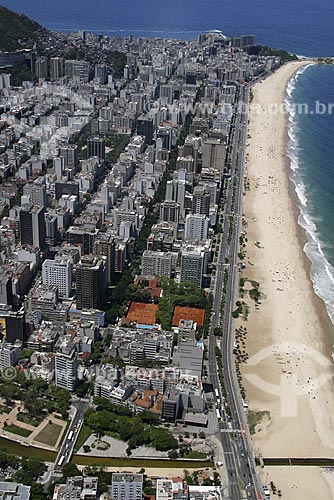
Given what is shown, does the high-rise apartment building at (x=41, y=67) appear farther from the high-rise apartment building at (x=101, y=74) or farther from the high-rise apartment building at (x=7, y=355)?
the high-rise apartment building at (x=7, y=355)

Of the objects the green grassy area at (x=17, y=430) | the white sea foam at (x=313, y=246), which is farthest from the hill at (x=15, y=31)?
the green grassy area at (x=17, y=430)

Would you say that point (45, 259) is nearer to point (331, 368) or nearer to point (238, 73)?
point (331, 368)

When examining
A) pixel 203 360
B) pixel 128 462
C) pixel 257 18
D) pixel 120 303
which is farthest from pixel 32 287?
pixel 257 18

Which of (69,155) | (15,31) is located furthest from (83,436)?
(15,31)

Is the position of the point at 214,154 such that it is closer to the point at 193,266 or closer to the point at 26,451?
the point at 193,266

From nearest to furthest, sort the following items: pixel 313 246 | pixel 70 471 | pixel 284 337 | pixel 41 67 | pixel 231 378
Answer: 1. pixel 70 471
2. pixel 231 378
3. pixel 284 337
4. pixel 313 246
5. pixel 41 67

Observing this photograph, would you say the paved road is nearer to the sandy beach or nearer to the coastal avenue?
the coastal avenue
